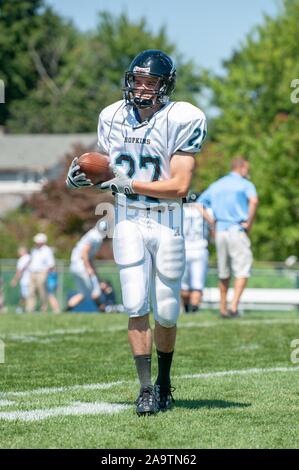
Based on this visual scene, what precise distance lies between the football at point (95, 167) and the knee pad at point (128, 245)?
25cm

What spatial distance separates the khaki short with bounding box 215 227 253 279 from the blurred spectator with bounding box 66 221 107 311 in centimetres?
196

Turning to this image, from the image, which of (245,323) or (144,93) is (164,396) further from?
(245,323)

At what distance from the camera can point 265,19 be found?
34938 millimetres

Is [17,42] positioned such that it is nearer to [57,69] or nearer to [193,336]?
[57,69]

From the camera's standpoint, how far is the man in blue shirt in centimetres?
1126

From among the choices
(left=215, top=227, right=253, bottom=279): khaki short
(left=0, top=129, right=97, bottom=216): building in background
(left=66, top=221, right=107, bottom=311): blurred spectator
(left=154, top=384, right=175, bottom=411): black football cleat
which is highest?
(left=154, top=384, right=175, bottom=411): black football cleat

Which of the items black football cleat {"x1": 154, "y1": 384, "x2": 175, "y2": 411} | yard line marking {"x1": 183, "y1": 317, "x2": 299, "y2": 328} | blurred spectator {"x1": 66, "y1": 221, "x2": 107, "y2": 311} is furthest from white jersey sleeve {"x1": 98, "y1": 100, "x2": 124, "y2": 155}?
blurred spectator {"x1": 66, "y1": 221, "x2": 107, "y2": 311}

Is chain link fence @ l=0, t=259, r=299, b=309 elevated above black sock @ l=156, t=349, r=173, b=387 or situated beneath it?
situated beneath

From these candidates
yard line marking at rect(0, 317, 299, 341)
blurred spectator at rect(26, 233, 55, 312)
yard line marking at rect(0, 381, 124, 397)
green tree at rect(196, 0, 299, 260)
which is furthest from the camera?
green tree at rect(196, 0, 299, 260)

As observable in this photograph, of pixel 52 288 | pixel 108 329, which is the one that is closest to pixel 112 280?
pixel 52 288

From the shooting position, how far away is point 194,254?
13.0 m

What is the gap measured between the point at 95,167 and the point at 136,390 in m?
1.35
